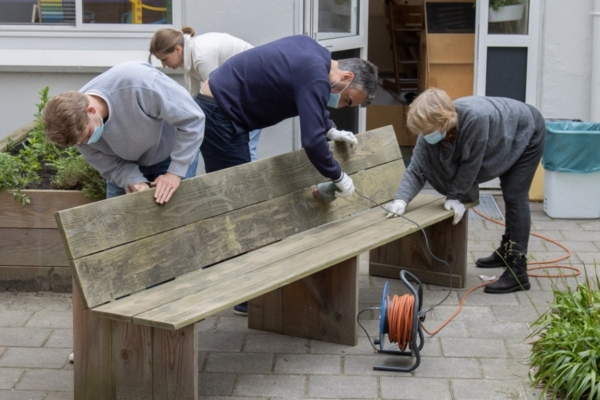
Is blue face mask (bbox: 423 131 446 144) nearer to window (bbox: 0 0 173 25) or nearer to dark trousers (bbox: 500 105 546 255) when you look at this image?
dark trousers (bbox: 500 105 546 255)

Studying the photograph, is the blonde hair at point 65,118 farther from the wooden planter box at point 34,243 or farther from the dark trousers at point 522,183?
the dark trousers at point 522,183

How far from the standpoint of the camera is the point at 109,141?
13.9 feet

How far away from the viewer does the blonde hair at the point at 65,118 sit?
375 cm

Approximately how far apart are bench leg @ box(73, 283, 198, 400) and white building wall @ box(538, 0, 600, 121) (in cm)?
476

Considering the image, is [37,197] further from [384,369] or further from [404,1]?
[404,1]

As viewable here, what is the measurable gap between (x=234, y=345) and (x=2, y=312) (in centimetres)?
144

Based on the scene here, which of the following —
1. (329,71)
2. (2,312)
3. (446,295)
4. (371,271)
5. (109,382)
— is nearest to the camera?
(109,382)

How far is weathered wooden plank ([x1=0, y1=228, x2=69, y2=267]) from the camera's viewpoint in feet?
17.8

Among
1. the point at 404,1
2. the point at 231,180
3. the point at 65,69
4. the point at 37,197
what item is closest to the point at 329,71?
the point at 231,180

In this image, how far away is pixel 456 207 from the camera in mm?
5535

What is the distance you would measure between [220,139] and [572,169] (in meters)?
3.21

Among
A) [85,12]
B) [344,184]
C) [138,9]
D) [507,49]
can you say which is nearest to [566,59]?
[507,49]

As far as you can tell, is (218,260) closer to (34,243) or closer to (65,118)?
(65,118)

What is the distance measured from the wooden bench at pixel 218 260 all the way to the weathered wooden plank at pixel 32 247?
1288 millimetres
